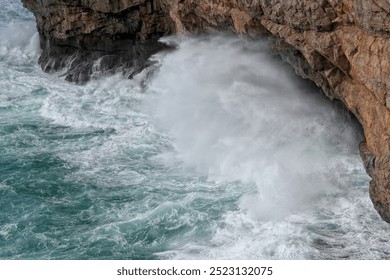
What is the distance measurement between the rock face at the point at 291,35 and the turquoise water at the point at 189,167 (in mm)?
1575

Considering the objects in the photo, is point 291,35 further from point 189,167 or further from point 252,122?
point 189,167

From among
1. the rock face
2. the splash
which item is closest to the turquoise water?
the splash

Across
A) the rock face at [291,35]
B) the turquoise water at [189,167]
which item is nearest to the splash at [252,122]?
the turquoise water at [189,167]

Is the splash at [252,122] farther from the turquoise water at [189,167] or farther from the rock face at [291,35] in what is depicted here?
the rock face at [291,35]

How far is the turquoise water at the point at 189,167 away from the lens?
58.5ft

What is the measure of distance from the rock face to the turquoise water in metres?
1.57

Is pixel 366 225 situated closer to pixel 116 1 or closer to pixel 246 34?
pixel 246 34

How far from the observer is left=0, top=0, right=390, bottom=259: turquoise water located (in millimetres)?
17844

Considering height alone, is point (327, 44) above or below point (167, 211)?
above

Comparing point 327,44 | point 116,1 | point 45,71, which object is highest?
point 327,44

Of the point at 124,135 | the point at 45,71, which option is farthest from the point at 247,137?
the point at 45,71

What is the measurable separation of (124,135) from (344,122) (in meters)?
9.35

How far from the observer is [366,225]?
17.8m

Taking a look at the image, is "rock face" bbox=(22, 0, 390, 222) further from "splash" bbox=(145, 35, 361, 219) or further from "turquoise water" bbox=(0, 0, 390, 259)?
"splash" bbox=(145, 35, 361, 219)
